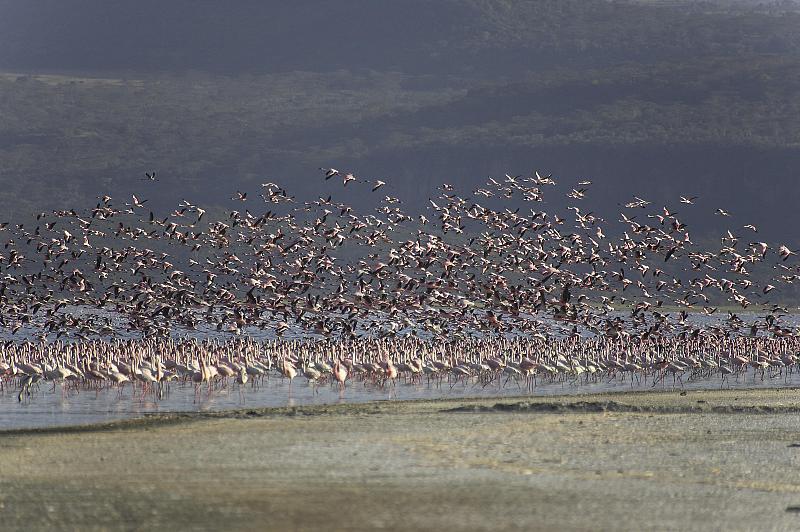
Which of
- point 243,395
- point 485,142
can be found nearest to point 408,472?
point 243,395

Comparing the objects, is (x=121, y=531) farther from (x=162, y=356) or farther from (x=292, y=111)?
(x=292, y=111)

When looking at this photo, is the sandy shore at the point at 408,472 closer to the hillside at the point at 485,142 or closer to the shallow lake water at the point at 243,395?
the shallow lake water at the point at 243,395

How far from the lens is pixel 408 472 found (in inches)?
673

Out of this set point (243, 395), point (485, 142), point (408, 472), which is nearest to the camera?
point (408, 472)

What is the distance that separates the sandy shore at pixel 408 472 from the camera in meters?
14.4

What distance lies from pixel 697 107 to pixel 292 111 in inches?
2232

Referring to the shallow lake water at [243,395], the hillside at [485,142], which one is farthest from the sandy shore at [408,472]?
the hillside at [485,142]

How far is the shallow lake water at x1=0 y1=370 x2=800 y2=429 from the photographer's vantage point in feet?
85.5

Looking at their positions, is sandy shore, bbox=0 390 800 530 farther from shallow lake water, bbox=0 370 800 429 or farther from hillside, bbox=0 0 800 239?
hillside, bbox=0 0 800 239

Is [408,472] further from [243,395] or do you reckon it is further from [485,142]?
[485,142]

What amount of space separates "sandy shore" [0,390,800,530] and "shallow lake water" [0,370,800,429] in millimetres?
2500

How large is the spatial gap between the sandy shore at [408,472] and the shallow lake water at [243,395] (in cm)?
250

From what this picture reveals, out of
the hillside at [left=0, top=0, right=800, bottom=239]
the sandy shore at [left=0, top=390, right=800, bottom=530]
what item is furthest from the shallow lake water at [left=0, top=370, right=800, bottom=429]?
the hillside at [left=0, top=0, right=800, bottom=239]

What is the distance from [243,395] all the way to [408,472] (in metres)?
13.9
